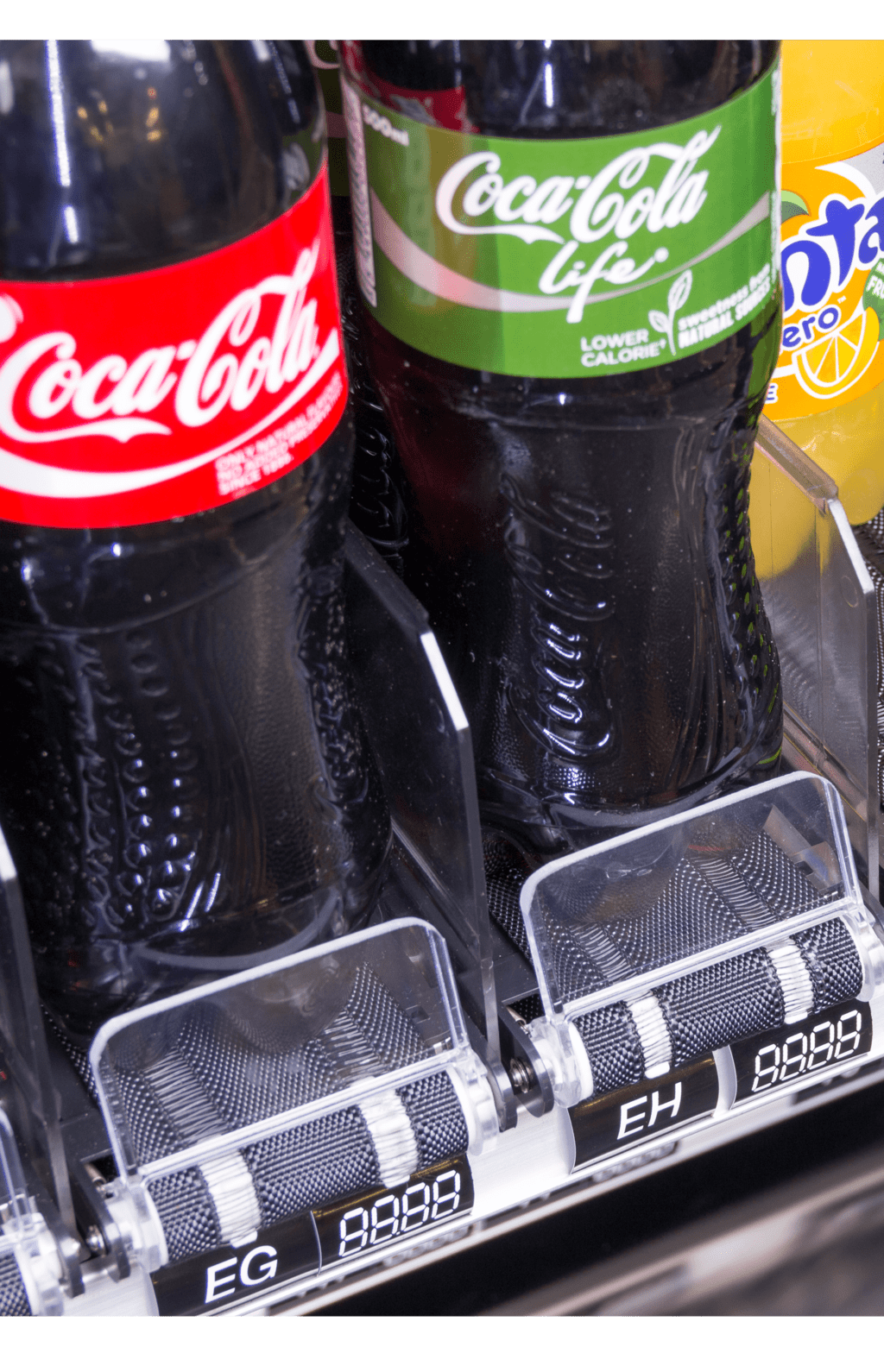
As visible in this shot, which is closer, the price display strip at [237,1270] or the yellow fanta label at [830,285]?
the price display strip at [237,1270]

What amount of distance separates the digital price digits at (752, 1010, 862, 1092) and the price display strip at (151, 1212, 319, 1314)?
0.28m

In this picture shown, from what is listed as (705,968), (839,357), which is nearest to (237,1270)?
(705,968)

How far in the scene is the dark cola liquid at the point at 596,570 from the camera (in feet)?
2.92

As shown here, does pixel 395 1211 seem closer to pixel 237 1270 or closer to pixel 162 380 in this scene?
pixel 237 1270

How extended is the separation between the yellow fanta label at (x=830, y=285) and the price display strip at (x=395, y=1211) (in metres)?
0.57

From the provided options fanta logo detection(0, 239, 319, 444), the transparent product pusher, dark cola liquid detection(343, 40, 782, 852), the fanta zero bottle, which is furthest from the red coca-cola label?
the fanta zero bottle

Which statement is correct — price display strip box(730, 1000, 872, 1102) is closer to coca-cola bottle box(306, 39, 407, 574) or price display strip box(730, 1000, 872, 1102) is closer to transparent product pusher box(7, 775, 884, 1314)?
transparent product pusher box(7, 775, 884, 1314)

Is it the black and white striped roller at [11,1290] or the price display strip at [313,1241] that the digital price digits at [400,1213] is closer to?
the price display strip at [313,1241]

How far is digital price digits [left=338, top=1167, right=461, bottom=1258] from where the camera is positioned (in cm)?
88

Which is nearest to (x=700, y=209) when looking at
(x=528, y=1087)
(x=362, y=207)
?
(x=362, y=207)

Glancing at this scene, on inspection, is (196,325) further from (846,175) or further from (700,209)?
(846,175)

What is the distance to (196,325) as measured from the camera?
73 cm

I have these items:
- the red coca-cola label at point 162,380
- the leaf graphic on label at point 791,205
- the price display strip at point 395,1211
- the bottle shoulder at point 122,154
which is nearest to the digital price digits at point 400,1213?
the price display strip at point 395,1211

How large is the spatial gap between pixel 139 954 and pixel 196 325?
0.37 metres
